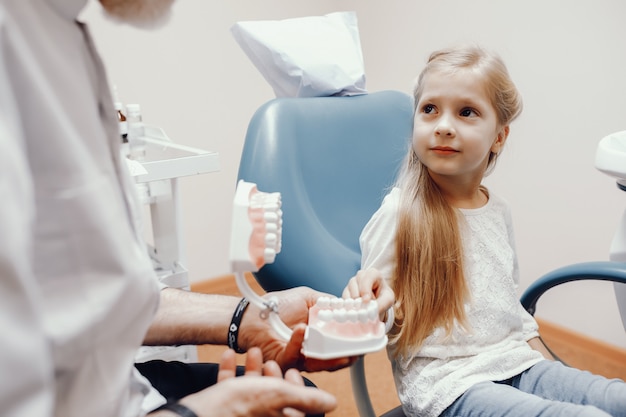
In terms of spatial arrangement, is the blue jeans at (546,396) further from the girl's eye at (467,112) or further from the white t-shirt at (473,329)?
the girl's eye at (467,112)

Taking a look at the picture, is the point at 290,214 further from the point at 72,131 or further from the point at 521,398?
the point at 72,131

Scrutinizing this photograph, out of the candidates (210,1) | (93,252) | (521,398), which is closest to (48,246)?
(93,252)

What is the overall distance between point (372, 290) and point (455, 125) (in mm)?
343

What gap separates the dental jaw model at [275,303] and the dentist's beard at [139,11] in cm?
22

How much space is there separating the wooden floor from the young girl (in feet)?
2.57

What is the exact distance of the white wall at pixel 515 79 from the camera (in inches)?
65.9

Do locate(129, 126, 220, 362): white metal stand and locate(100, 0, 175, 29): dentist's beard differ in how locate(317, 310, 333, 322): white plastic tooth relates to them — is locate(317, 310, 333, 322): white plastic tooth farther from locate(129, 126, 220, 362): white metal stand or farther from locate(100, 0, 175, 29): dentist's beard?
locate(129, 126, 220, 362): white metal stand

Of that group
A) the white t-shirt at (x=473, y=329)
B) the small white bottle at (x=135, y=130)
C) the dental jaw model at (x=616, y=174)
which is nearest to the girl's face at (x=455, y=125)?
the white t-shirt at (x=473, y=329)

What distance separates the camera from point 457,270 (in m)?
0.98

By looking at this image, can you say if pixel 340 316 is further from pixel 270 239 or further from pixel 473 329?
pixel 473 329

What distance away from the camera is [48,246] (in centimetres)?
46

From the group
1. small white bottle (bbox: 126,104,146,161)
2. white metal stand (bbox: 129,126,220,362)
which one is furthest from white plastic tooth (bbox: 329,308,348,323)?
small white bottle (bbox: 126,104,146,161)

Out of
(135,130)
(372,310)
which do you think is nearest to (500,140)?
(372,310)

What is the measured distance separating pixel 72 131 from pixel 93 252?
0.34 ft
